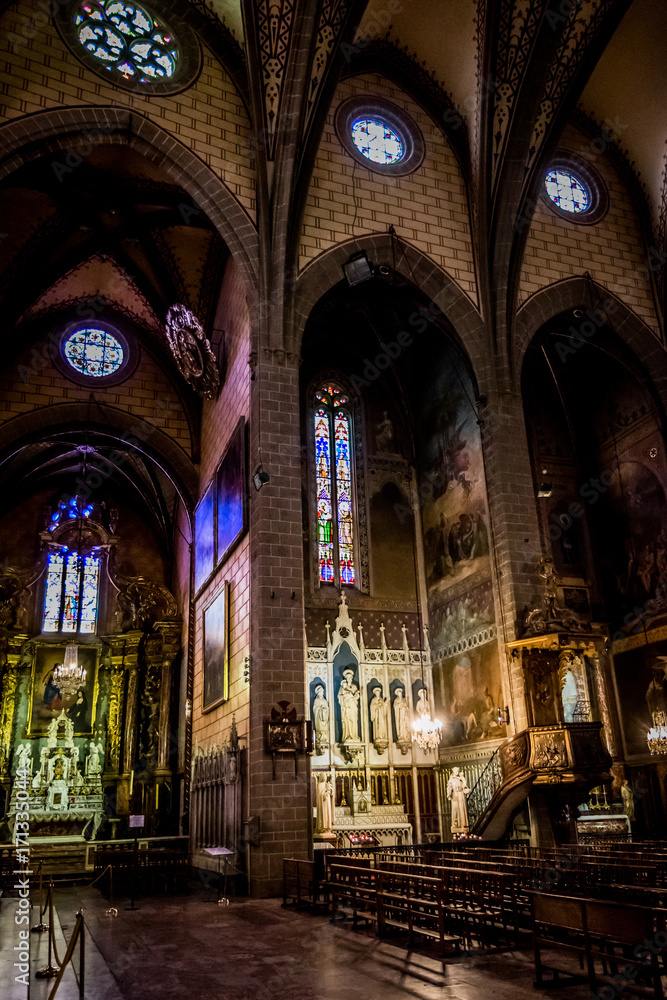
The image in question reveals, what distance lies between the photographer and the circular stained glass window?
21.8 meters

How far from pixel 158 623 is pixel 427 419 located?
36.0 feet

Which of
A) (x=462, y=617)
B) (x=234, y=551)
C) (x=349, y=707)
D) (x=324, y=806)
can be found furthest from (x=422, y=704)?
(x=234, y=551)

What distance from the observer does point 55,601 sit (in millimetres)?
27375

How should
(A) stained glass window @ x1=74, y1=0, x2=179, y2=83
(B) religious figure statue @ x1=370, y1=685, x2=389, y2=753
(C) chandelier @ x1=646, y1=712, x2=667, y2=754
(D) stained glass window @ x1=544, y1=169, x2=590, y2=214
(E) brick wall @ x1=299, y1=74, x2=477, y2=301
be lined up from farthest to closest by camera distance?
(D) stained glass window @ x1=544, y1=169, x2=590, y2=214 → (B) religious figure statue @ x1=370, y1=685, x2=389, y2=753 → (E) brick wall @ x1=299, y1=74, x2=477, y2=301 → (C) chandelier @ x1=646, y1=712, x2=667, y2=754 → (A) stained glass window @ x1=74, y1=0, x2=179, y2=83

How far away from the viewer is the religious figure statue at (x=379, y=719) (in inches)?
729

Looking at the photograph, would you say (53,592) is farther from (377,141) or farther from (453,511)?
(377,141)

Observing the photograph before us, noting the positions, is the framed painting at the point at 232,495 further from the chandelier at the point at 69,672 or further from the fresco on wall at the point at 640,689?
the fresco on wall at the point at 640,689

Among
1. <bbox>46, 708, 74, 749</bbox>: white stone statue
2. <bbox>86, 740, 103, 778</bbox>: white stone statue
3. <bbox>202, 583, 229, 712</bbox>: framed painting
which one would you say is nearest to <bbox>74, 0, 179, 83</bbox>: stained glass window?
<bbox>202, 583, 229, 712</bbox>: framed painting

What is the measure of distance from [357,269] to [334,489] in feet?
19.7

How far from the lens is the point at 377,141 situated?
1830cm

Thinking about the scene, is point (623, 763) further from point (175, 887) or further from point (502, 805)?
point (175, 887)

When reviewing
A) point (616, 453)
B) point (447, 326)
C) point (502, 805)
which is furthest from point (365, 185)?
point (502, 805)

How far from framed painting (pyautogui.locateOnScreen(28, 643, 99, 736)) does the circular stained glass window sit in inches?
383

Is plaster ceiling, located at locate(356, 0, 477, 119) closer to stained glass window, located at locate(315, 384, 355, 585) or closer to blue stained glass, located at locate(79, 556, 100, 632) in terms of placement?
stained glass window, located at locate(315, 384, 355, 585)
